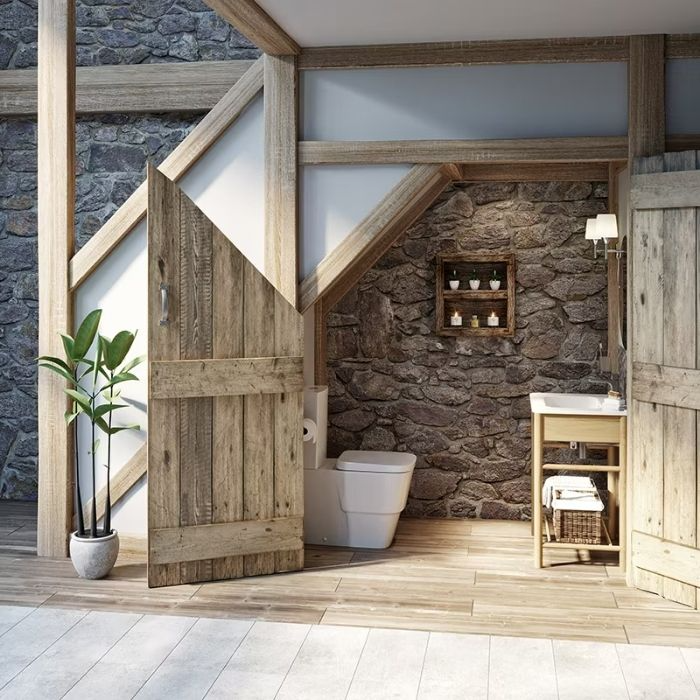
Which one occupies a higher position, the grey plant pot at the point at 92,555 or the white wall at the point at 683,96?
the white wall at the point at 683,96

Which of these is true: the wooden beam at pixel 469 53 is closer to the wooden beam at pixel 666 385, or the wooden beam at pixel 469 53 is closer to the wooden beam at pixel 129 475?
the wooden beam at pixel 666 385

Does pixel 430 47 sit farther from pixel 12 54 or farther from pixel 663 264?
pixel 12 54

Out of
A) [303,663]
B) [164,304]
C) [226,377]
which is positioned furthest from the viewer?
[226,377]

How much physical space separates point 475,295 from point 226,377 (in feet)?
6.20

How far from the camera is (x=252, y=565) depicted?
438 cm

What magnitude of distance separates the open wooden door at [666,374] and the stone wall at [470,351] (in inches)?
47.8

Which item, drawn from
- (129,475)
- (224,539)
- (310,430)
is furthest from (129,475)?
(310,430)

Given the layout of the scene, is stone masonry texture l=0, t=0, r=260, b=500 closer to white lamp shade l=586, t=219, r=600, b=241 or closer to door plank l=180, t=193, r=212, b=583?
door plank l=180, t=193, r=212, b=583

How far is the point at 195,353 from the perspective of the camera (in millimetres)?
4227

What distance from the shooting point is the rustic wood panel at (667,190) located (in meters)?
3.98

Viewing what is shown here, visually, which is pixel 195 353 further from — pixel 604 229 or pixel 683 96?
pixel 683 96

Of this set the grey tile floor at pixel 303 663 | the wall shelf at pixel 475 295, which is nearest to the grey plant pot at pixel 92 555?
the grey tile floor at pixel 303 663

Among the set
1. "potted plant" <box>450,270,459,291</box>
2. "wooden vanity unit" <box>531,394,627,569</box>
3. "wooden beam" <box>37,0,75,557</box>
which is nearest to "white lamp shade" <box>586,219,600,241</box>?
"potted plant" <box>450,270,459,291</box>

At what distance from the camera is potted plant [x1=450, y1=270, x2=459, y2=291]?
5520mm
